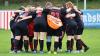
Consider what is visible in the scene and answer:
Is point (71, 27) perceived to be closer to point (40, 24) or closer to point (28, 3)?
point (40, 24)

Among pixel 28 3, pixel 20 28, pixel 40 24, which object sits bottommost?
pixel 28 3

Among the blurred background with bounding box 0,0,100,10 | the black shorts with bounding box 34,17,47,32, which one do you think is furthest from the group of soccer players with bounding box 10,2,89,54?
the blurred background with bounding box 0,0,100,10

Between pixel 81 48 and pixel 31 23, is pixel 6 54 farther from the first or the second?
pixel 81 48

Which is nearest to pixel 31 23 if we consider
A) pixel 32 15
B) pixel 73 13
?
pixel 32 15

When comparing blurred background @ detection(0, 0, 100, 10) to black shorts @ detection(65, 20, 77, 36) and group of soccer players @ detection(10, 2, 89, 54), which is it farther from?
black shorts @ detection(65, 20, 77, 36)

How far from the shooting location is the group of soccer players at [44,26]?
20.2 m

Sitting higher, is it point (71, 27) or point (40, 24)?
point (40, 24)

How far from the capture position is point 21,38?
2103cm

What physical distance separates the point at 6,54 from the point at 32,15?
1960 mm

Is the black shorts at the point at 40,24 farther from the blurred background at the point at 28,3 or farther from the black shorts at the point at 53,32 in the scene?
the blurred background at the point at 28,3

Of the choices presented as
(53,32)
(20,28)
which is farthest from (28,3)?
(53,32)

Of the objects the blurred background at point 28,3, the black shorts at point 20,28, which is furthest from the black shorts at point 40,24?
the blurred background at point 28,3

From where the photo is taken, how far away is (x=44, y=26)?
20.1m

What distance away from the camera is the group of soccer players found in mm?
20219
